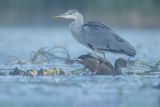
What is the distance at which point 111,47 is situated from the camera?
1411 centimetres

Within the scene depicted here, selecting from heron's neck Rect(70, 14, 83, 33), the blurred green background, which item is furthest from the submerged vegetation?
the blurred green background

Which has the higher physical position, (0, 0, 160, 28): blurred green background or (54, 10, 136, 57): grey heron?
(0, 0, 160, 28): blurred green background

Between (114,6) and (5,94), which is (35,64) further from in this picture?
(114,6)

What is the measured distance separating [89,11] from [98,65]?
13790 millimetres

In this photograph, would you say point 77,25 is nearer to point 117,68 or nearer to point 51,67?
point 51,67

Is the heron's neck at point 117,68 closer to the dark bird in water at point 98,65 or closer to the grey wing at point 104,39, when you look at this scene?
the dark bird in water at point 98,65

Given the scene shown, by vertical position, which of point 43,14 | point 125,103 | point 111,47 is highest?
point 43,14

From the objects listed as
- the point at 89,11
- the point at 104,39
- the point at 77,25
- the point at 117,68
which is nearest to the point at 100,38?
the point at 104,39

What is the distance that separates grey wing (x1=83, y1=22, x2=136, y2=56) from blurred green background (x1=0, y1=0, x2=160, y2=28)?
11.0m

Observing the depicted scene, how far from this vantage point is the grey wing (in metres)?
13.9

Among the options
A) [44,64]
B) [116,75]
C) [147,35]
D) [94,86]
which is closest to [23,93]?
[94,86]

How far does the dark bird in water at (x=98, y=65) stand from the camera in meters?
13.5

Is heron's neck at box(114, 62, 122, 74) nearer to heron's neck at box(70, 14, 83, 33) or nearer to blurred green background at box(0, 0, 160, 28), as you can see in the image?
heron's neck at box(70, 14, 83, 33)

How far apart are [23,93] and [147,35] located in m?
12.3
